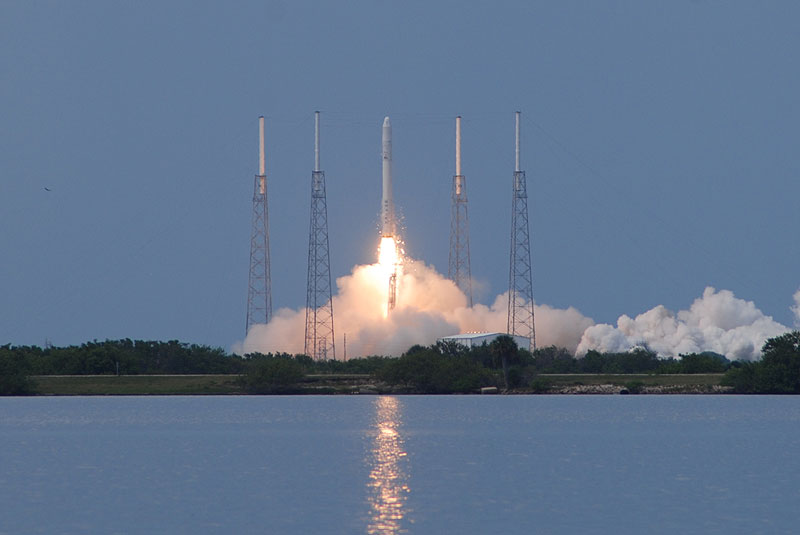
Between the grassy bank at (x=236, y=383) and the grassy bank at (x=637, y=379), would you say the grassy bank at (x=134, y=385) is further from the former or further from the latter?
the grassy bank at (x=637, y=379)

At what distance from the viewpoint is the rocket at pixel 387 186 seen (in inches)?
5443

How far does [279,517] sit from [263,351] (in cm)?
9553

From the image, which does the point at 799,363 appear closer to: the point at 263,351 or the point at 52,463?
the point at 263,351

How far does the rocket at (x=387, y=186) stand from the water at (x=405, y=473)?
1471 inches

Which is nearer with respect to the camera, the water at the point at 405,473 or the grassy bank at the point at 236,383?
the water at the point at 405,473

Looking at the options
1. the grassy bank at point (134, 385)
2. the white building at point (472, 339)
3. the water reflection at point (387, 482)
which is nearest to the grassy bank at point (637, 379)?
the white building at point (472, 339)

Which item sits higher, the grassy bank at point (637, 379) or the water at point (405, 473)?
the grassy bank at point (637, 379)

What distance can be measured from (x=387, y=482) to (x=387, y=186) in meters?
85.0

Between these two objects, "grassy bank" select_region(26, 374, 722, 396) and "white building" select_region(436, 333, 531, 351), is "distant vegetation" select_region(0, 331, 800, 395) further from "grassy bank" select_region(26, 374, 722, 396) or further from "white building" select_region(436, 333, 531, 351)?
"white building" select_region(436, 333, 531, 351)

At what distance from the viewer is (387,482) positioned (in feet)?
179

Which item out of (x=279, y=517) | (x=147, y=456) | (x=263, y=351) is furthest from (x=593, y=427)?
(x=263, y=351)

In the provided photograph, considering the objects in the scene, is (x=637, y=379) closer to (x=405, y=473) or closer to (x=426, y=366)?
(x=426, y=366)

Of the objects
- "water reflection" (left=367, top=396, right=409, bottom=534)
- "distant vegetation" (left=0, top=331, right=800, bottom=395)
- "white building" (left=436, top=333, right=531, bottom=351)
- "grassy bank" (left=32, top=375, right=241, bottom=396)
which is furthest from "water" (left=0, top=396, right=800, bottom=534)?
"white building" (left=436, top=333, right=531, bottom=351)

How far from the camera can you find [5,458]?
67.1 m
